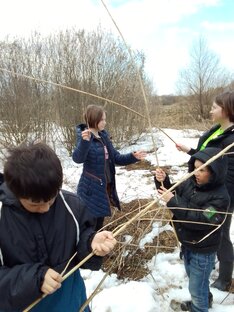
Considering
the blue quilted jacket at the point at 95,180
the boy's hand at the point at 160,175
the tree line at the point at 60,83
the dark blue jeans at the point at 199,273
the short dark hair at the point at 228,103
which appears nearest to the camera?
the dark blue jeans at the point at 199,273

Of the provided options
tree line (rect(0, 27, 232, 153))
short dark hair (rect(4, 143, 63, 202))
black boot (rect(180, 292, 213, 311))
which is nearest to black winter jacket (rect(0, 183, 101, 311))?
short dark hair (rect(4, 143, 63, 202))

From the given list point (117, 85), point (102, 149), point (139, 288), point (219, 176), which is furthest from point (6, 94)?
point (219, 176)

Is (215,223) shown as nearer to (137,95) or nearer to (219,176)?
(219,176)

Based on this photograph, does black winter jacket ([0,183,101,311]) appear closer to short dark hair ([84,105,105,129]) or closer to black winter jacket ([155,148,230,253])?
black winter jacket ([155,148,230,253])

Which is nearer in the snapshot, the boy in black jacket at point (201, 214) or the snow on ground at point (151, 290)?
the boy in black jacket at point (201, 214)

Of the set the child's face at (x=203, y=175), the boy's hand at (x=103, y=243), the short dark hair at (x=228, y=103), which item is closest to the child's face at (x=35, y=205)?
the boy's hand at (x=103, y=243)

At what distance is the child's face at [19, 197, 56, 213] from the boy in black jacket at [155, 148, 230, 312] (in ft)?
2.71

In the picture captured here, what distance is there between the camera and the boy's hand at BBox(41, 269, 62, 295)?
1137 millimetres

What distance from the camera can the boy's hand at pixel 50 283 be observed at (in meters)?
1.14

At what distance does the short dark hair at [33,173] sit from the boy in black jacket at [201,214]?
0.89 meters

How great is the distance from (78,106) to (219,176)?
24.3 feet

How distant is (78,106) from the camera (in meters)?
9.05

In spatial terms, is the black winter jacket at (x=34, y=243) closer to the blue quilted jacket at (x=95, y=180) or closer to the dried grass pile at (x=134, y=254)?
the dried grass pile at (x=134, y=254)

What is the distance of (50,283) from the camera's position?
3.73 feet
